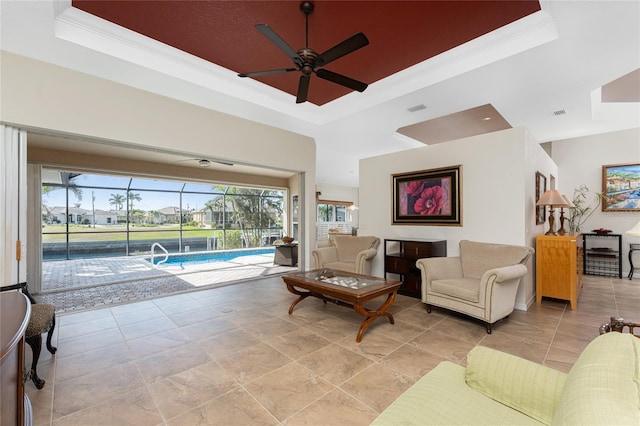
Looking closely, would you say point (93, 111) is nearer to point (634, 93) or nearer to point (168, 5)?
point (168, 5)

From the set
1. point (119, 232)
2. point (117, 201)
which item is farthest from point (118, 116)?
point (119, 232)

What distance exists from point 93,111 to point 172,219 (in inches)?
289

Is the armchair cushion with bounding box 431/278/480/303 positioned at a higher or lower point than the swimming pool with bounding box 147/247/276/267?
higher

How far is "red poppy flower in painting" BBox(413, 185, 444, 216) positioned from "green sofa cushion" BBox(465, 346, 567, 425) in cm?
334

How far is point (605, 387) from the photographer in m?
0.74

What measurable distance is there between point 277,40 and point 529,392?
276 centimetres

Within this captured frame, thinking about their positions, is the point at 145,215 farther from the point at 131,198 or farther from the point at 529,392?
the point at 529,392

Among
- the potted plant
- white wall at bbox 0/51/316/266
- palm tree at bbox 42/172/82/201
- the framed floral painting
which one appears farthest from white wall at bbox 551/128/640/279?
palm tree at bbox 42/172/82/201

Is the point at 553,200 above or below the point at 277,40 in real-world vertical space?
below

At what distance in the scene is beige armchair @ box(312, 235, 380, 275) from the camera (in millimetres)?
4508

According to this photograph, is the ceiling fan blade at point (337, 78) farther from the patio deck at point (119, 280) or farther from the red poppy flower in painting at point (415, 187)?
the patio deck at point (119, 280)

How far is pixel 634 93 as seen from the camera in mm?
4336

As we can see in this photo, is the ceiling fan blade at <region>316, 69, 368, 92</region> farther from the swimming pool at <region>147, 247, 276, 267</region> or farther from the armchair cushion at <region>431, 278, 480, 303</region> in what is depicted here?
the swimming pool at <region>147, 247, 276, 267</region>

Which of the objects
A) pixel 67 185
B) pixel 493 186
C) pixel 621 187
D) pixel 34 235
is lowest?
pixel 34 235
